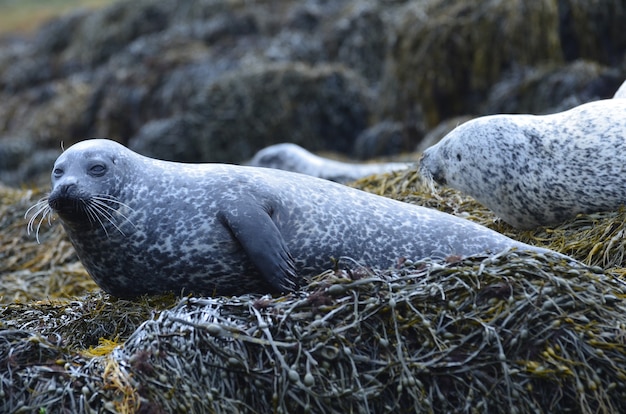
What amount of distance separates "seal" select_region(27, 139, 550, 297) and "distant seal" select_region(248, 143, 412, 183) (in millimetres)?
Answer: 3880

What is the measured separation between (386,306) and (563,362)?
690 millimetres

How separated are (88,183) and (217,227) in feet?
2.16

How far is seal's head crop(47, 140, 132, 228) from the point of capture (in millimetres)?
4246

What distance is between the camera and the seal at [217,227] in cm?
425

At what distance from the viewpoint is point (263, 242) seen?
163 inches

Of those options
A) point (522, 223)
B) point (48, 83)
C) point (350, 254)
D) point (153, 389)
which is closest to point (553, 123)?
point (522, 223)

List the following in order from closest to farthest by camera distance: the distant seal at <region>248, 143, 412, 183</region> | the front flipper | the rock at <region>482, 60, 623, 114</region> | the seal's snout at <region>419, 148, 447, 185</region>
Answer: the front flipper < the seal's snout at <region>419, 148, 447, 185</region> < the distant seal at <region>248, 143, 412, 183</region> < the rock at <region>482, 60, 623, 114</region>

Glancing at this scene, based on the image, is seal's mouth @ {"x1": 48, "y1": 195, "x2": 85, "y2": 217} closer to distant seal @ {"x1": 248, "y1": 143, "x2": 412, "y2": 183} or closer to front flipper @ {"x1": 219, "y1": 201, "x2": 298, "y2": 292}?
front flipper @ {"x1": 219, "y1": 201, "x2": 298, "y2": 292}

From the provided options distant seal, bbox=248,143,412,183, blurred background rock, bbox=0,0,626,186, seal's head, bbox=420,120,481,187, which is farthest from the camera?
blurred background rock, bbox=0,0,626,186

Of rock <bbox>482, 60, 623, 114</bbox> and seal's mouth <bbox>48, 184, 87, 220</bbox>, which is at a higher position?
seal's mouth <bbox>48, 184, 87, 220</bbox>

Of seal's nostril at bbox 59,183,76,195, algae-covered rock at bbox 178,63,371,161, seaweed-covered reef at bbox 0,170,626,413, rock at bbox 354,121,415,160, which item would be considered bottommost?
rock at bbox 354,121,415,160

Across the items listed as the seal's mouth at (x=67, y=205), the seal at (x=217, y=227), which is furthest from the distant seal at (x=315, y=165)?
the seal's mouth at (x=67, y=205)

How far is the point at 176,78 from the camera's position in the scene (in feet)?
49.4

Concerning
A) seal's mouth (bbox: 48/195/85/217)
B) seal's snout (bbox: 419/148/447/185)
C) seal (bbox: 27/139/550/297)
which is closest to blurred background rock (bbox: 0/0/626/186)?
seal's snout (bbox: 419/148/447/185)
